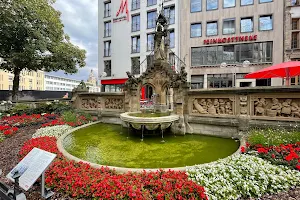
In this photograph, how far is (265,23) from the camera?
70.0 ft

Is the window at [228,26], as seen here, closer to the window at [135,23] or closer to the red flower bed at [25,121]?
the window at [135,23]

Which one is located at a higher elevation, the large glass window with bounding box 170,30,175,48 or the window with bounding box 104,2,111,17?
the window with bounding box 104,2,111,17

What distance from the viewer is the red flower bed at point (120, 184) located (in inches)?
127

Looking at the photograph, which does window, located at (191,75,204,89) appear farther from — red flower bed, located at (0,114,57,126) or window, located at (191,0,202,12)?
red flower bed, located at (0,114,57,126)

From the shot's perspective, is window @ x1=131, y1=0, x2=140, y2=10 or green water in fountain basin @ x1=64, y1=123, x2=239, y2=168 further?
window @ x1=131, y1=0, x2=140, y2=10

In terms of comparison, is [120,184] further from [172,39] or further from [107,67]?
[107,67]

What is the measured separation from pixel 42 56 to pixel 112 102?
36.6 feet

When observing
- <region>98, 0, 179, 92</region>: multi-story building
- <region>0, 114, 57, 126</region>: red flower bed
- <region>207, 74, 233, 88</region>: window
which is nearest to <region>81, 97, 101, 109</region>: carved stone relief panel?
<region>0, 114, 57, 126</region>: red flower bed

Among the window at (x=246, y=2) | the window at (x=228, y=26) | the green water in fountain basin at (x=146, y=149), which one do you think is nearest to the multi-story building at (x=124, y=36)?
the window at (x=228, y=26)

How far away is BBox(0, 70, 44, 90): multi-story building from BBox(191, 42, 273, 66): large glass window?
63.4m

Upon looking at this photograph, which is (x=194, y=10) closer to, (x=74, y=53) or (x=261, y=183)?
(x=74, y=53)

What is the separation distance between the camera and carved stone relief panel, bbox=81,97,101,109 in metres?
11.7

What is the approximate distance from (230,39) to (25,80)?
93996 millimetres

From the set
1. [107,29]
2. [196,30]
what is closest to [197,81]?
[196,30]
